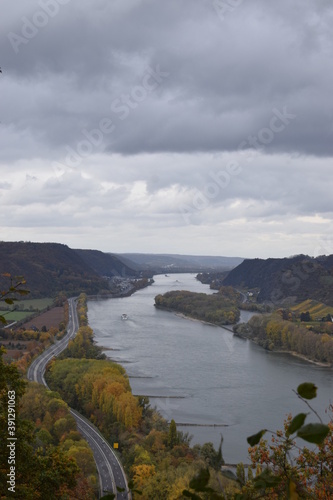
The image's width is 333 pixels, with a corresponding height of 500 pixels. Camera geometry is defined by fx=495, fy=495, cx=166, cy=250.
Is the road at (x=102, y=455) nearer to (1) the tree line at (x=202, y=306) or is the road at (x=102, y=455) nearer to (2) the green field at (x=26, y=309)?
(2) the green field at (x=26, y=309)

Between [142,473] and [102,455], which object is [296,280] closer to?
[102,455]

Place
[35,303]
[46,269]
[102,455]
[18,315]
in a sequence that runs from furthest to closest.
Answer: [46,269], [35,303], [18,315], [102,455]

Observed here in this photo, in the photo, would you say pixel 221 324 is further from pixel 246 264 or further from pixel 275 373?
pixel 246 264

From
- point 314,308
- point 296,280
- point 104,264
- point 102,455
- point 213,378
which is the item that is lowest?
point 102,455

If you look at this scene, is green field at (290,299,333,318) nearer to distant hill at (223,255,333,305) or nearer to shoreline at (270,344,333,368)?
distant hill at (223,255,333,305)

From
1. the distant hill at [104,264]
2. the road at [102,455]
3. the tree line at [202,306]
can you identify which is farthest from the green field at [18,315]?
the distant hill at [104,264]

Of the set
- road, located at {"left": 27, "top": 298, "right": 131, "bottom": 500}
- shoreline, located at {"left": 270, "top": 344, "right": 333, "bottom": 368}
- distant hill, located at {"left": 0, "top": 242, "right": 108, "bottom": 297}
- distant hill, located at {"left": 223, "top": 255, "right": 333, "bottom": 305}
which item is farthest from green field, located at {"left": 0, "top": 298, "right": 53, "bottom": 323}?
distant hill, located at {"left": 223, "top": 255, "right": 333, "bottom": 305}

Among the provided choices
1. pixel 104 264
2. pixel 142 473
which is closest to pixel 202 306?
pixel 142 473
